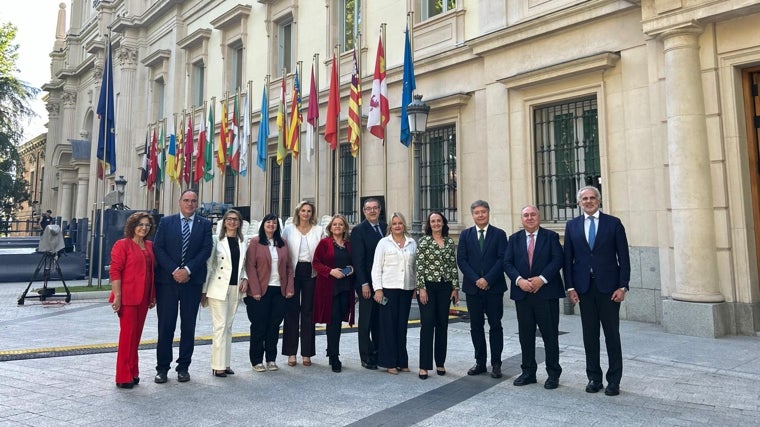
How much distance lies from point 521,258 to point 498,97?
690cm

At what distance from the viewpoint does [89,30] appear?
3891 centimetres

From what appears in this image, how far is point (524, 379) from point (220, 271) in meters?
3.50

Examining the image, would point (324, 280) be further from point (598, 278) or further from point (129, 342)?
point (598, 278)

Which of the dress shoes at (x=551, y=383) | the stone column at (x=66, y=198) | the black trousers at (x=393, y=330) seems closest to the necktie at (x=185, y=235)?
the black trousers at (x=393, y=330)

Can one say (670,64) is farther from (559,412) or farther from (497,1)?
(559,412)

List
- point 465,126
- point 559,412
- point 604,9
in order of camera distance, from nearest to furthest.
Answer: point 559,412 → point 604,9 → point 465,126

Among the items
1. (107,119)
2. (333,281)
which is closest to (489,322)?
(333,281)

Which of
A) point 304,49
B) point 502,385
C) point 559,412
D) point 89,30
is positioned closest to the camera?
point 559,412

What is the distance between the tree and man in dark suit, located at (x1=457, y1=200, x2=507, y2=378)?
3927 cm

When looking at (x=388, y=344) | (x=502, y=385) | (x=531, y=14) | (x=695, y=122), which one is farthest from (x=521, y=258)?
(x=531, y=14)

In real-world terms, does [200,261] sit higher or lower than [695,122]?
A: lower

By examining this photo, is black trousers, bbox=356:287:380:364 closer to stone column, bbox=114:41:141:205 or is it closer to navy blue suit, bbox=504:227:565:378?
navy blue suit, bbox=504:227:565:378

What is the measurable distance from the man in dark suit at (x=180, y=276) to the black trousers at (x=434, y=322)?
2.49 m

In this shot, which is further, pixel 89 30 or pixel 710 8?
pixel 89 30
